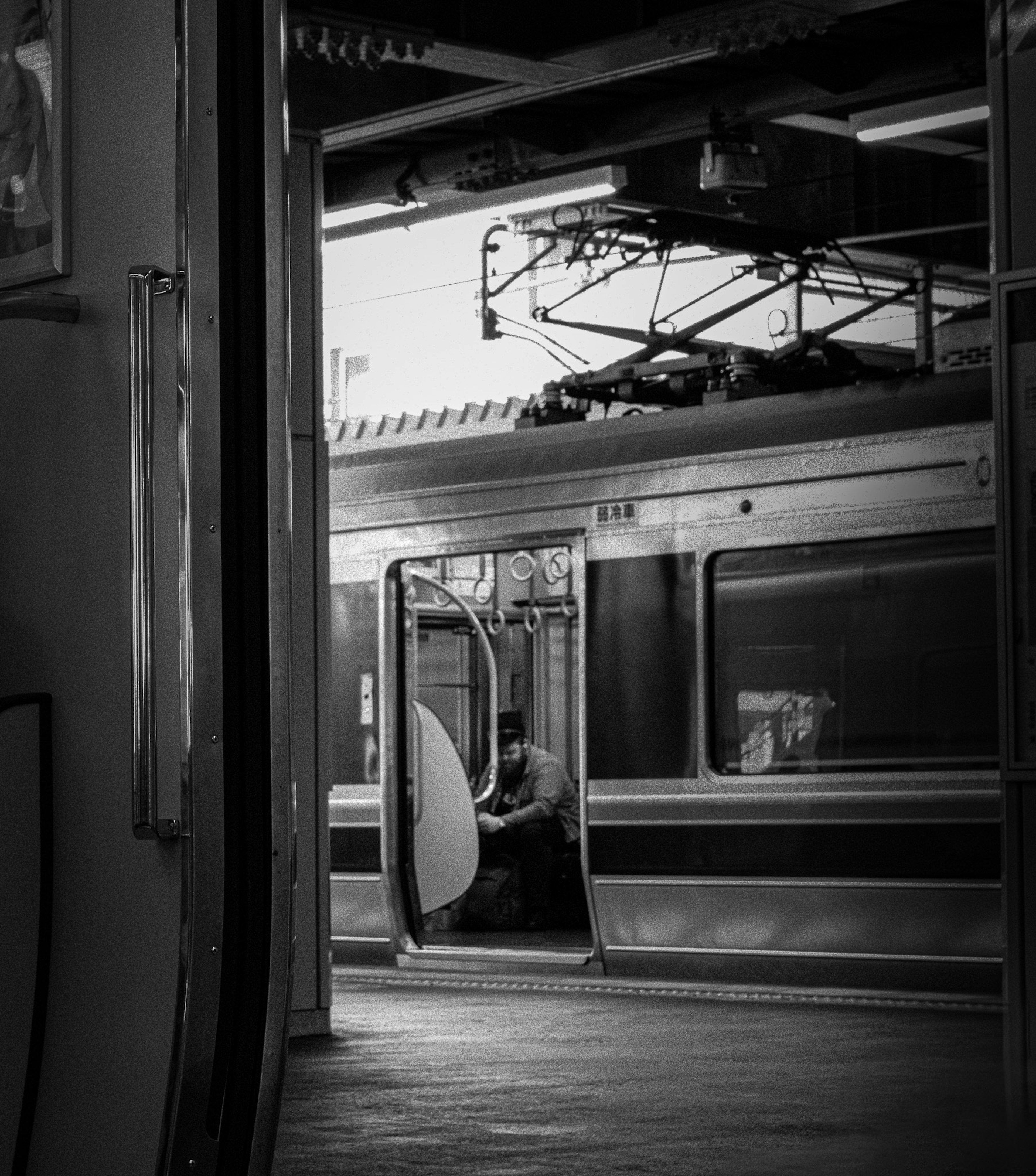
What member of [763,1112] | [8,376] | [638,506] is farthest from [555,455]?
[8,376]

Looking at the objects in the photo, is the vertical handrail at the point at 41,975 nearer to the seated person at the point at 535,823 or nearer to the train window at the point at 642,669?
the train window at the point at 642,669

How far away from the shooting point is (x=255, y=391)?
339cm

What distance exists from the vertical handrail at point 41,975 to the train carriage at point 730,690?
6.17 m

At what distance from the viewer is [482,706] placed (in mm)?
13961

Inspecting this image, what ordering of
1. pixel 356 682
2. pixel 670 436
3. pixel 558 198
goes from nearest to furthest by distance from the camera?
pixel 670 436 → pixel 356 682 → pixel 558 198

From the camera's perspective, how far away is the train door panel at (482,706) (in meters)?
11.8

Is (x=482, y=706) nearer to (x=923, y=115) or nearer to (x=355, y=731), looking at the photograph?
(x=355, y=731)

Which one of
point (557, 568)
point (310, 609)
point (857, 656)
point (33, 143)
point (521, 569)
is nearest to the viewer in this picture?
point (33, 143)

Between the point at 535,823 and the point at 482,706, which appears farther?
the point at 482,706

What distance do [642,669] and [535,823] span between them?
255 cm

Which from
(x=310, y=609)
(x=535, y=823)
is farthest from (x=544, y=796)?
(x=310, y=609)

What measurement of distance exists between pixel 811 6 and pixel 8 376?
22.5 ft

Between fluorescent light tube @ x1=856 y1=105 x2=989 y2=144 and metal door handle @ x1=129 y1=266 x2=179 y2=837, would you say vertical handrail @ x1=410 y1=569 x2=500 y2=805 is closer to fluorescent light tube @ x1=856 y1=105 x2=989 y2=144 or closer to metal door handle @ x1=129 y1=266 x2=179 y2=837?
fluorescent light tube @ x1=856 y1=105 x2=989 y2=144

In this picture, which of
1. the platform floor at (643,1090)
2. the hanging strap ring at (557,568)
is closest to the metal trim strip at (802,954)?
the platform floor at (643,1090)
